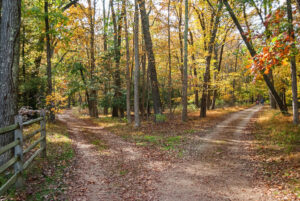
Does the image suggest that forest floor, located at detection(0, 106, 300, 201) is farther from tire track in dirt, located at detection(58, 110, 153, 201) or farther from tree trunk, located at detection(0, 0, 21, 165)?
tree trunk, located at detection(0, 0, 21, 165)

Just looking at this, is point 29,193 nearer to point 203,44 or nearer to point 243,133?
point 243,133

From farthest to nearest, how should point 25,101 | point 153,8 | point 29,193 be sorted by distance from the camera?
point 153,8 → point 25,101 → point 29,193

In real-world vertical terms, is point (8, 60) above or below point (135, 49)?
below

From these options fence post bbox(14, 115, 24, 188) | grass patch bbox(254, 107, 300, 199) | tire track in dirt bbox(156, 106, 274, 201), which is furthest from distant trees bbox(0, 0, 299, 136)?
fence post bbox(14, 115, 24, 188)

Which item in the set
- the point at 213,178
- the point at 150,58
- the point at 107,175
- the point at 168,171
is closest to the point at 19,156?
the point at 107,175

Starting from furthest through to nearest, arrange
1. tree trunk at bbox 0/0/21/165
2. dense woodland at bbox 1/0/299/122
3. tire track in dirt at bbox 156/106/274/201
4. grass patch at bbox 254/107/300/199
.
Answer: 1. dense woodland at bbox 1/0/299/122
2. grass patch at bbox 254/107/300/199
3. tree trunk at bbox 0/0/21/165
4. tire track in dirt at bbox 156/106/274/201

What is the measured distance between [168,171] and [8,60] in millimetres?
5898

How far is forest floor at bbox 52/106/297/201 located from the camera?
5.16 metres

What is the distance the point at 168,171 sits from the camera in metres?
6.67

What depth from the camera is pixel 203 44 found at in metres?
20.2

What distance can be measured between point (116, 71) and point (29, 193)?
17.7 metres

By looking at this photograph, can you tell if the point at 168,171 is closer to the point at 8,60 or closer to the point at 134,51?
the point at 8,60

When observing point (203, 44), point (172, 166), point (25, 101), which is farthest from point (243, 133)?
point (25, 101)

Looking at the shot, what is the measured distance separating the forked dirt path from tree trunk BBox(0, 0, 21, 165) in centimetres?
256
